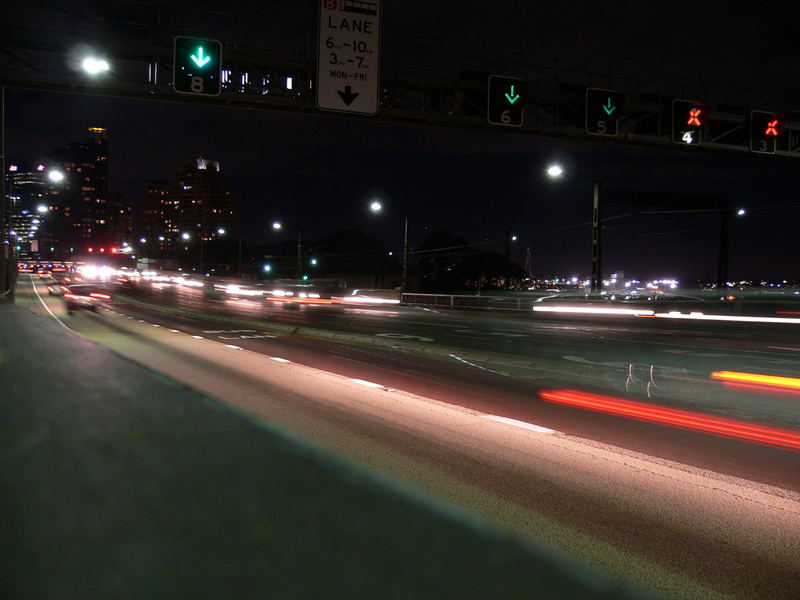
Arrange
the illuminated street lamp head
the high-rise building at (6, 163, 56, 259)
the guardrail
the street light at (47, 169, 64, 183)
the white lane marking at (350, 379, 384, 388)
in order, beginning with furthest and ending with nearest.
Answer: the high-rise building at (6, 163, 56, 259) < the guardrail < the street light at (47, 169, 64, 183) < the illuminated street lamp head < the white lane marking at (350, 379, 384, 388)

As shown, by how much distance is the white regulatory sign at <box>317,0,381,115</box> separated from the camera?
11.8 meters

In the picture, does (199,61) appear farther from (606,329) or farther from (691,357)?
(606,329)

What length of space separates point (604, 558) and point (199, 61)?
560 inches

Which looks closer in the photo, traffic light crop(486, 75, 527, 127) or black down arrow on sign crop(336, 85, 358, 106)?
black down arrow on sign crop(336, 85, 358, 106)

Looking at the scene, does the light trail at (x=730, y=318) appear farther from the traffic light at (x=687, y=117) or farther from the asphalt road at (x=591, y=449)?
the asphalt road at (x=591, y=449)

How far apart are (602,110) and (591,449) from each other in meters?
14.7

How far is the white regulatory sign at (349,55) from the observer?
1177 cm

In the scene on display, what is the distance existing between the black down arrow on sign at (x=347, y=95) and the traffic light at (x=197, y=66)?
3.86m

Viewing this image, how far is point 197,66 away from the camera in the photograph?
14273mm

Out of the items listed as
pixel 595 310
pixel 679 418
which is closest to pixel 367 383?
pixel 679 418

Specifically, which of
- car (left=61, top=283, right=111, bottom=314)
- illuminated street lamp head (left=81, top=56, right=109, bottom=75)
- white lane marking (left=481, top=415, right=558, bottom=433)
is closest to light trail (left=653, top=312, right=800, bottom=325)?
white lane marking (left=481, top=415, right=558, bottom=433)

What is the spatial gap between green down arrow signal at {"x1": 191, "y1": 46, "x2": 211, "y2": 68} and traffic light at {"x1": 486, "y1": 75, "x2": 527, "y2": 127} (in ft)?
25.4

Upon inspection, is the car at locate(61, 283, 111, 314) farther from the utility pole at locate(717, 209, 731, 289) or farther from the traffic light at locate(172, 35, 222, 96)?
the utility pole at locate(717, 209, 731, 289)

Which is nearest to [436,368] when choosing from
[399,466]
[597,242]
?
[399,466]
